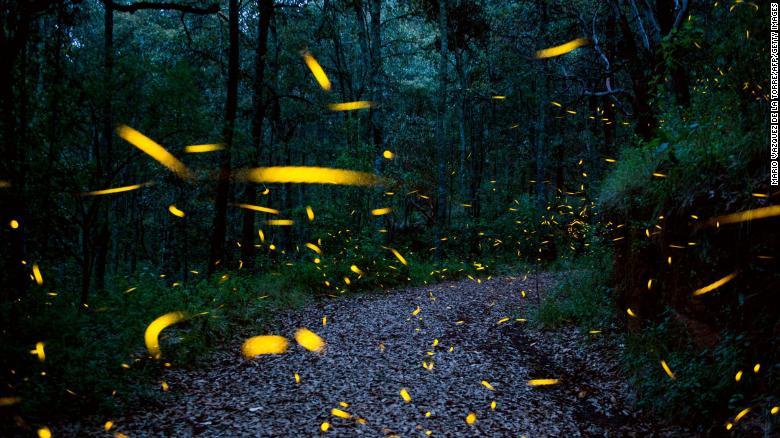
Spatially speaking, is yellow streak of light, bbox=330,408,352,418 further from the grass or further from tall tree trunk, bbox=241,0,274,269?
tall tree trunk, bbox=241,0,274,269

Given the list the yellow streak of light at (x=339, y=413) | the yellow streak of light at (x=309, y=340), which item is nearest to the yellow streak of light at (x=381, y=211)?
the yellow streak of light at (x=309, y=340)

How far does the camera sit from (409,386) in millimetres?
6848

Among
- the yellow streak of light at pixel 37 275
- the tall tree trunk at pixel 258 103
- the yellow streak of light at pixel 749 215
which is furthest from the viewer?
the tall tree trunk at pixel 258 103

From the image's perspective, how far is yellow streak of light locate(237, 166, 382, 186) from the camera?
1462cm

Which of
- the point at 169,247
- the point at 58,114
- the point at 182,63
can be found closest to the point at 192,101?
the point at 182,63

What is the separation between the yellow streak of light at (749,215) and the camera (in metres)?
4.92

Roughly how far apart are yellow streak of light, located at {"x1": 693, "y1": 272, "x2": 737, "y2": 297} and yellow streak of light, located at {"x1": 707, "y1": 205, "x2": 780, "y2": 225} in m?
0.65

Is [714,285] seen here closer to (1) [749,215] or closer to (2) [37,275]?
(1) [749,215]

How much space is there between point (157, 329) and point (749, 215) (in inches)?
359

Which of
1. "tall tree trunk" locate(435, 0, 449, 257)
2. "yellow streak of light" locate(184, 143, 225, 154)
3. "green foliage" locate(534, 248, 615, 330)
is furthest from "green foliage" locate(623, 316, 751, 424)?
"tall tree trunk" locate(435, 0, 449, 257)

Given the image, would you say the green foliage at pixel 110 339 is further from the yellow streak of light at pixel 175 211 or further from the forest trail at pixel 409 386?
the yellow streak of light at pixel 175 211

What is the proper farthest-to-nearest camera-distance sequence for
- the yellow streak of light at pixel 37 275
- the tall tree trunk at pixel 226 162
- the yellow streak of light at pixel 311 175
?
the yellow streak of light at pixel 311 175 → the tall tree trunk at pixel 226 162 → the yellow streak of light at pixel 37 275

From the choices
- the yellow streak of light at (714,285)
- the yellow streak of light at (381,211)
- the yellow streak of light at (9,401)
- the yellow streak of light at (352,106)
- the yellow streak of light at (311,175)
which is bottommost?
the yellow streak of light at (9,401)

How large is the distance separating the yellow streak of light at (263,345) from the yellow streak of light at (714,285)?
6759mm
